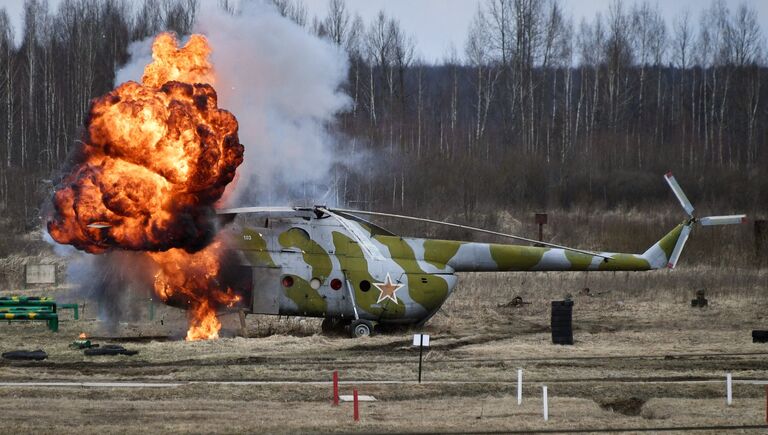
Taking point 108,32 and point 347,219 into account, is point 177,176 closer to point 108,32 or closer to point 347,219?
point 347,219

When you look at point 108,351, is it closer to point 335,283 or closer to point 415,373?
point 335,283

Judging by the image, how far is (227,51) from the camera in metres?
27.8

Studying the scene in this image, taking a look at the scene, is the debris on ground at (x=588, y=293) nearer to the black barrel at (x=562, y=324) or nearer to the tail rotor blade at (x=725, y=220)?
the tail rotor blade at (x=725, y=220)

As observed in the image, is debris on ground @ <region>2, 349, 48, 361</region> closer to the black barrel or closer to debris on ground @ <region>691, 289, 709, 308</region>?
the black barrel

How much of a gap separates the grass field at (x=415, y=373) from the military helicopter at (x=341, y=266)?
94 centimetres

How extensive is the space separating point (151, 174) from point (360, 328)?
6970 millimetres

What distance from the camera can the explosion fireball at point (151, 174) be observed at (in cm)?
2447

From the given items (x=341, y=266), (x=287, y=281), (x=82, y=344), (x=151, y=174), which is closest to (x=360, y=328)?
(x=341, y=266)

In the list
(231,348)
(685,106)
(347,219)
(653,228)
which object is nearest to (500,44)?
(685,106)

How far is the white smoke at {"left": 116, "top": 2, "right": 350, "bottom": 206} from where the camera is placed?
28016 millimetres

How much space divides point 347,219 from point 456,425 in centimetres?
1218

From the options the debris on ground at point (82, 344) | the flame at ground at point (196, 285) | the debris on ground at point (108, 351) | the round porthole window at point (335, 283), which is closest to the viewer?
the debris on ground at point (108, 351)

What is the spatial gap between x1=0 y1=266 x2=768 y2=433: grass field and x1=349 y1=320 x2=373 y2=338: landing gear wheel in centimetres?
60

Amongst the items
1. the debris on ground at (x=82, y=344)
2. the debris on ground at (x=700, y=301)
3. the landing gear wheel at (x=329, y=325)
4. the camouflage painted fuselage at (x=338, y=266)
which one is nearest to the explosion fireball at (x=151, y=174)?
the camouflage painted fuselage at (x=338, y=266)
